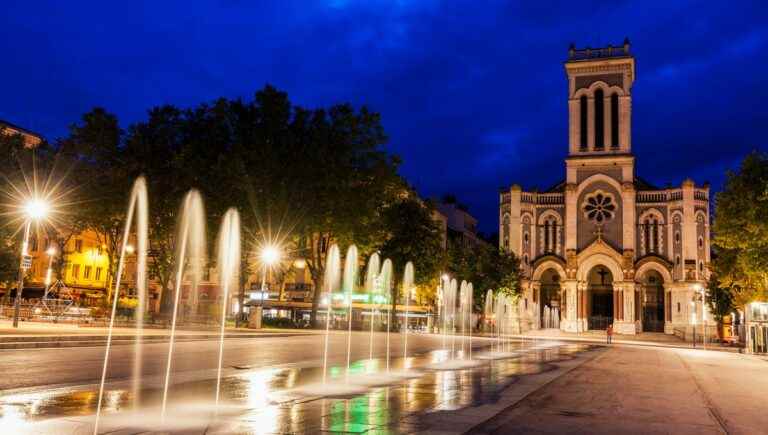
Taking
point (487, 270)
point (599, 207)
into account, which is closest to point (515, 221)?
point (599, 207)

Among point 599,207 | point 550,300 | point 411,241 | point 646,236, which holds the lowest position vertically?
point 550,300

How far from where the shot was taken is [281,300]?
6856 cm

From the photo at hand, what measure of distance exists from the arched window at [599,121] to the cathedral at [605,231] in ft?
0.38

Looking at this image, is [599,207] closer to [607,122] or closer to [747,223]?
[607,122]

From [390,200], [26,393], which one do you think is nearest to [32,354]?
[26,393]

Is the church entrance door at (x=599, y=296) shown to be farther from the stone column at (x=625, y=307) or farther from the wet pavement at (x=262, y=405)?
the wet pavement at (x=262, y=405)

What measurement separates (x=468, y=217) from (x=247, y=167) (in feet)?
238

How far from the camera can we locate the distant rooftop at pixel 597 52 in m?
74.4

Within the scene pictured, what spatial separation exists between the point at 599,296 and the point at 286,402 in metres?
66.4

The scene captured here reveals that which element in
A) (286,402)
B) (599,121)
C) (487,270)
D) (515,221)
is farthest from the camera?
(515,221)

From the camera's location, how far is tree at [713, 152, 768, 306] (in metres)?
36.9

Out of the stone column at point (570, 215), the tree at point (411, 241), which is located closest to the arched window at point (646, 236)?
the stone column at point (570, 215)

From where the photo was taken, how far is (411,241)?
55656 millimetres

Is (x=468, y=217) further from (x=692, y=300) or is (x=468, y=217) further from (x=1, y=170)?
(x=1, y=170)
